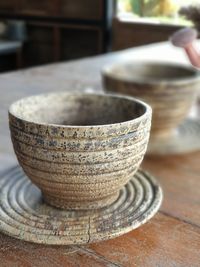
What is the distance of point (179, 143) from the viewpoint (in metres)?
0.72

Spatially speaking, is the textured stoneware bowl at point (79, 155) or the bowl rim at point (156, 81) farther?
the bowl rim at point (156, 81)

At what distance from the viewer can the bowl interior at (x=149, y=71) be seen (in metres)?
0.81

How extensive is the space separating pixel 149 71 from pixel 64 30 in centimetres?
397

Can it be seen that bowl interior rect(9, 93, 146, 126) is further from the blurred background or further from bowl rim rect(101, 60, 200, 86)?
the blurred background

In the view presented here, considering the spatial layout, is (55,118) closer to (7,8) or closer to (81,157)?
(81,157)

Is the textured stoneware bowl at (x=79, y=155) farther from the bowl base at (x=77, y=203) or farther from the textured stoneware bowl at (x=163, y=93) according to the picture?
the textured stoneware bowl at (x=163, y=93)

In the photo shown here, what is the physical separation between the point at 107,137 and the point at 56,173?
0.21 ft

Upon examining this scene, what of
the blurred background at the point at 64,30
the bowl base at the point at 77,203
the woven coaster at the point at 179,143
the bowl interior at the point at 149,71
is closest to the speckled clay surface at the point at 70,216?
the bowl base at the point at 77,203

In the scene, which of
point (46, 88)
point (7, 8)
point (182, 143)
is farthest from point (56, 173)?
point (7, 8)

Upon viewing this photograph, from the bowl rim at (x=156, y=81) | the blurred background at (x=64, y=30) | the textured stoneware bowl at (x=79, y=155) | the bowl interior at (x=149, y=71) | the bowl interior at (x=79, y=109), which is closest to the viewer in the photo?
the textured stoneware bowl at (x=79, y=155)

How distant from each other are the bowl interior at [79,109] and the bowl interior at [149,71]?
0.26 metres

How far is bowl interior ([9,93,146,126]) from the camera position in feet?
1.68

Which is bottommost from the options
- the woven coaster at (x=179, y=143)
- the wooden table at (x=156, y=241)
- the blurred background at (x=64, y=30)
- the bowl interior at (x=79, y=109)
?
the blurred background at (x=64, y=30)

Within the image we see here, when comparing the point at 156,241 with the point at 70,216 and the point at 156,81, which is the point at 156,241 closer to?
the point at 70,216
